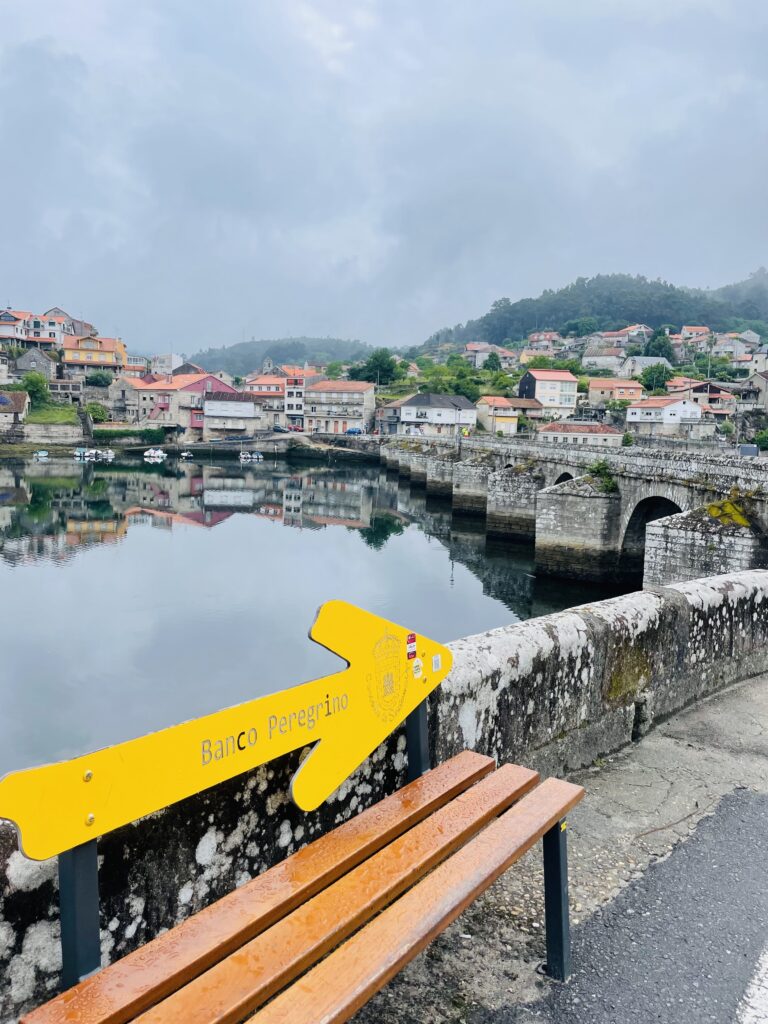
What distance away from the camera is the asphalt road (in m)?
2.86

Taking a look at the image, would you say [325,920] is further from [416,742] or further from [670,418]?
[670,418]

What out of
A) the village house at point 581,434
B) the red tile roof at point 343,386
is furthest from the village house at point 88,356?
the village house at point 581,434

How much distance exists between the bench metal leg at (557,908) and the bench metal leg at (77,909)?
1.82 m

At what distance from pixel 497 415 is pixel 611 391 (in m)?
23.4

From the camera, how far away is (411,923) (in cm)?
243

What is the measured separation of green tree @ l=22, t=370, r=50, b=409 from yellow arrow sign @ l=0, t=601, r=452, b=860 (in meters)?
102

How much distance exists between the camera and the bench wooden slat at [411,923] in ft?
6.75

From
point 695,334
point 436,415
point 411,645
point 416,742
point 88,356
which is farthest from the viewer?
point 695,334

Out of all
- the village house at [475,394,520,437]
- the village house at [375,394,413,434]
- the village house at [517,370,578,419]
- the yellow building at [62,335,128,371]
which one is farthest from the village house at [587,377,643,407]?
the yellow building at [62,335,128,371]

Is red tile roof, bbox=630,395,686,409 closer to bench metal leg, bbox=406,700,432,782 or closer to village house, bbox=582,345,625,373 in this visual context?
village house, bbox=582,345,625,373

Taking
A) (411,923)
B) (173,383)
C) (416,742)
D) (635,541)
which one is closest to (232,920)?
(411,923)

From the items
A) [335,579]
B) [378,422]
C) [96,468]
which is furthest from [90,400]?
[335,579]

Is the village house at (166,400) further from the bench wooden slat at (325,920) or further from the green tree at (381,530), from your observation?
the bench wooden slat at (325,920)

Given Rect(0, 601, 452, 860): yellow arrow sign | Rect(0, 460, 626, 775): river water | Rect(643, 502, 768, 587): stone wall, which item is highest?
Rect(0, 601, 452, 860): yellow arrow sign
